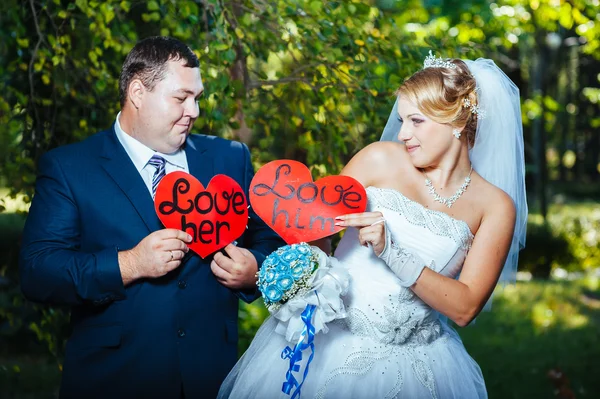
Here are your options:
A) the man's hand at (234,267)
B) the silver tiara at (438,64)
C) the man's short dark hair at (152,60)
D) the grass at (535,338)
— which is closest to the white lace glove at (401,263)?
the man's hand at (234,267)

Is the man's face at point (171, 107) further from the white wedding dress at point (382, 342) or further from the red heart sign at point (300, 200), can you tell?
Answer: the white wedding dress at point (382, 342)

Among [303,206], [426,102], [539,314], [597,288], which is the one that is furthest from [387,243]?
[597,288]

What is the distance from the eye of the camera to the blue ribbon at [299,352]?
2574 millimetres

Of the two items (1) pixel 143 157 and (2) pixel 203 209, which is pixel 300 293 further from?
(1) pixel 143 157

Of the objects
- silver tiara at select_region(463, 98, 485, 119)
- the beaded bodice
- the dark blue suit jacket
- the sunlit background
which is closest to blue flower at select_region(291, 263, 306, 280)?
the dark blue suit jacket

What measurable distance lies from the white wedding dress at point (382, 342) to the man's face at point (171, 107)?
2.33 feet

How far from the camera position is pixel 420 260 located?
2.70 metres

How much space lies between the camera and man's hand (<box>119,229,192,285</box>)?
97.3 inches

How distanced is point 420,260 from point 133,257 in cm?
96

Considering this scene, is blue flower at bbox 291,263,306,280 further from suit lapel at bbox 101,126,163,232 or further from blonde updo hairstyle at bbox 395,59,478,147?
blonde updo hairstyle at bbox 395,59,478,147

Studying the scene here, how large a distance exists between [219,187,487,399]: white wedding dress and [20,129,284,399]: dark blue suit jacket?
0.23 m

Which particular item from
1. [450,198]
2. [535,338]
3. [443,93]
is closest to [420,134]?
[443,93]

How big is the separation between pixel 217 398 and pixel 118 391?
0.35 metres

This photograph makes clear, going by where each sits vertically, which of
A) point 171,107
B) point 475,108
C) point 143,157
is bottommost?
point 475,108
